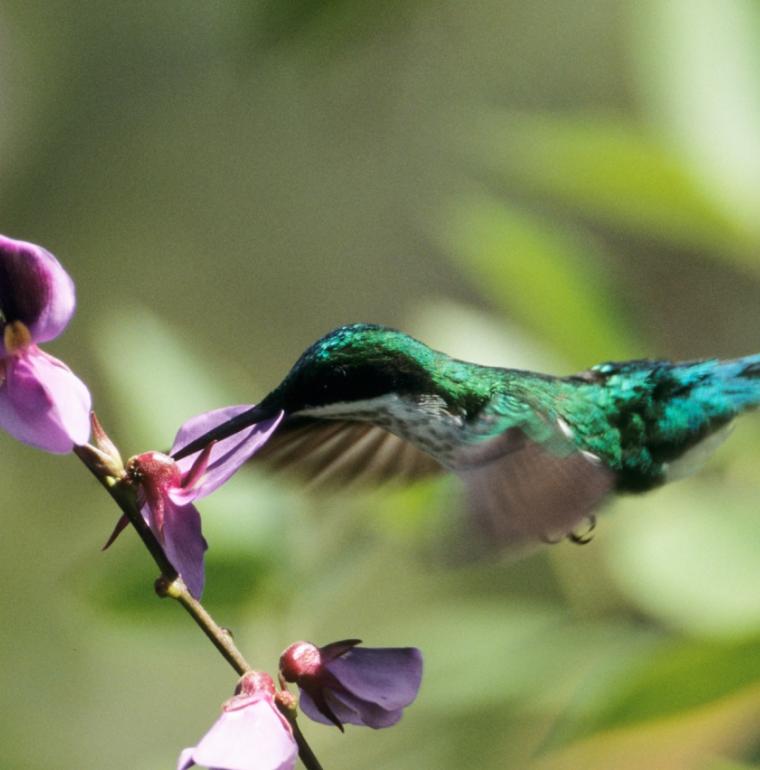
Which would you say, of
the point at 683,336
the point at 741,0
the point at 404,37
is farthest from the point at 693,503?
the point at 404,37

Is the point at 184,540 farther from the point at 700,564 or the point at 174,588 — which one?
the point at 700,564

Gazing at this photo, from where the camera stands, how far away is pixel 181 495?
1.30m

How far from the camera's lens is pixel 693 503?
191cm

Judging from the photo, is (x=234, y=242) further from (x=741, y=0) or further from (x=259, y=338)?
(x=741, y=0)

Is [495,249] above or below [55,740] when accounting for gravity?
above

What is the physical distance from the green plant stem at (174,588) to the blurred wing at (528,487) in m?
0.35

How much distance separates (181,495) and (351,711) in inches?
11.0

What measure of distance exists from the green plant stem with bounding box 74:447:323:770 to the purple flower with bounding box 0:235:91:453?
3 cm

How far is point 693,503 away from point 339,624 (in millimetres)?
3176

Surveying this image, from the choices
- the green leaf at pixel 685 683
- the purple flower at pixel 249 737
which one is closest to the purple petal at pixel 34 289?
the purple flower at pixel 249 737

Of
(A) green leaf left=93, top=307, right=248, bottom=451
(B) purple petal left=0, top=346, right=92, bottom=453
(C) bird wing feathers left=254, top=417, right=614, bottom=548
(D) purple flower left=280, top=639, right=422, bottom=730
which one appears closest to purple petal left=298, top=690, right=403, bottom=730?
(D) purple flower left=280, top=639, right=422, bottom=730

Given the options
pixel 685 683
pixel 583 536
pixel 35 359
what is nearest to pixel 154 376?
pixel 35 359

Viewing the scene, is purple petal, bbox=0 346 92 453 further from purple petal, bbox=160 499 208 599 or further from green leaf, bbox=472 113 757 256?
green leaf, bbox=472 113 757 256

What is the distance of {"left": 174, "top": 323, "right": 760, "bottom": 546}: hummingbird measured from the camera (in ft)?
5.24
